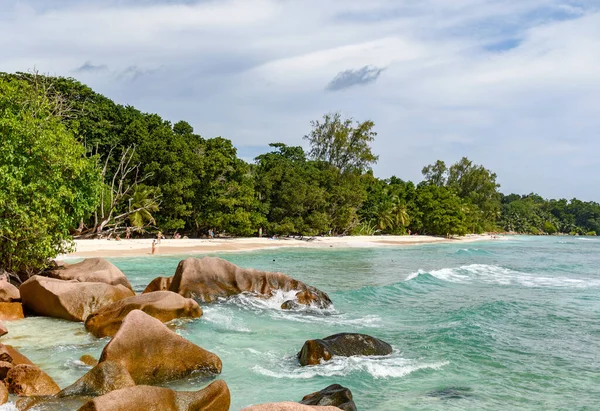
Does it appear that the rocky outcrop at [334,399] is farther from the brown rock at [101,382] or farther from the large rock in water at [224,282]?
the large rock in water at [224,282]

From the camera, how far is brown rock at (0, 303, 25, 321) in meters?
11.7

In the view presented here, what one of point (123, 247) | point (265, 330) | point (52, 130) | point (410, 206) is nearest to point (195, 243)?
point (123, 247)

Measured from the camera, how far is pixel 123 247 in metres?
32.9

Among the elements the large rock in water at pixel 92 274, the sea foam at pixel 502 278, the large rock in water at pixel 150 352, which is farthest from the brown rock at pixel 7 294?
the sea foam at pixel 502 278

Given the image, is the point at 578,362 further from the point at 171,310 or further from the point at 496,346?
the point at 171,310

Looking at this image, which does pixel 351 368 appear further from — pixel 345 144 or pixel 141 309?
pixel 345 144

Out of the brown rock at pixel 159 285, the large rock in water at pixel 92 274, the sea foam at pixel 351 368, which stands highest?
the large rock in water at pixel 92 274

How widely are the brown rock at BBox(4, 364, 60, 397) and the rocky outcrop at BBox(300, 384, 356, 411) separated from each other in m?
3.59

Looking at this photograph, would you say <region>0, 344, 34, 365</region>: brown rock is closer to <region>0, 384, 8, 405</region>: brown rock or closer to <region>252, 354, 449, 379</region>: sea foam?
<region>0, 384, 8, 405</region>: brown rock

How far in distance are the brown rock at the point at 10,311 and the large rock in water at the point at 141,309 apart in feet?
6.26

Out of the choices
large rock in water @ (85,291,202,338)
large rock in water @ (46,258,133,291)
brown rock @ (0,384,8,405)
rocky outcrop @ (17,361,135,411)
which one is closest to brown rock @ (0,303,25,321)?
large rock in water @ (85,291,202,338)

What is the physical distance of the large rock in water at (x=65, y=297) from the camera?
11.8 meters

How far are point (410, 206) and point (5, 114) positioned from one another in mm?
61436

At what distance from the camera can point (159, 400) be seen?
614 cm
